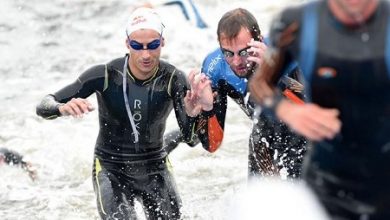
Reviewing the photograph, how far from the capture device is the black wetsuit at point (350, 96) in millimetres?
3783

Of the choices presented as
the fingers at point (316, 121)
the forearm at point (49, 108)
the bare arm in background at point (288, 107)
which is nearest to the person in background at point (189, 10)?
the forearm at point (49, 108)

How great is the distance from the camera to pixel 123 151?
6.68m

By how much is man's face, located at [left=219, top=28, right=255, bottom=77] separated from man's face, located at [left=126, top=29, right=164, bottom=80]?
0.52 metres

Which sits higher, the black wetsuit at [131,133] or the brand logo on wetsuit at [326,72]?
the brand logo on wetsuit at [326,72]

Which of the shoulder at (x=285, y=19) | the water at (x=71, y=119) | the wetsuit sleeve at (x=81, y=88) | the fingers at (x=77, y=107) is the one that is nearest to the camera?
the shoulder at (x=285, y=19)

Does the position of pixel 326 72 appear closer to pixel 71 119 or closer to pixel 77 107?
pixel 77 107

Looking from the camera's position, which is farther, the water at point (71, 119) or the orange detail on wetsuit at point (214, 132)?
the water at point (71, 119)

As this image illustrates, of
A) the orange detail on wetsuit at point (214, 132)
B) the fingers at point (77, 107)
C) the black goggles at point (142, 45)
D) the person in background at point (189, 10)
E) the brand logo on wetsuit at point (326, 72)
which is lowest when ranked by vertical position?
the person in background at point (189, 10)

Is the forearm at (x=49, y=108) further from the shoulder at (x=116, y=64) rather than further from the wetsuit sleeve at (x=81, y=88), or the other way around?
the shoulder at (x=116, y=64)

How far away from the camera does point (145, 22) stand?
21.2 ft

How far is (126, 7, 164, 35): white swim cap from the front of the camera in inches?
253

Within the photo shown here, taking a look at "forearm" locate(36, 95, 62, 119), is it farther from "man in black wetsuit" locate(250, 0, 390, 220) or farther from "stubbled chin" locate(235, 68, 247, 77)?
"man in black wetsuit" locate(250, 0, 390, 220)

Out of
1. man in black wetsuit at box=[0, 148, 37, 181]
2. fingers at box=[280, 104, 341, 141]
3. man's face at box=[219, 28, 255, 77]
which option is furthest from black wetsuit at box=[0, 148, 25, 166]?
fingers at box=[280, 104, 341, 141]

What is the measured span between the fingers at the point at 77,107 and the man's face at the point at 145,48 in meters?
0.64
